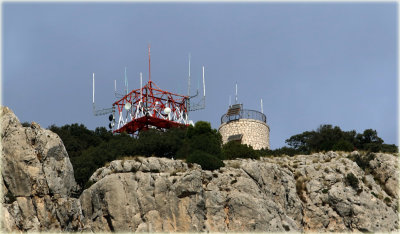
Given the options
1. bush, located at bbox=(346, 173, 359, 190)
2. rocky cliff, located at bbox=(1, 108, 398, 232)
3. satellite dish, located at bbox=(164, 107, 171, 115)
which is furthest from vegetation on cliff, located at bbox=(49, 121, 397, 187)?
bush, located at bbox=(346, 173, 359, 190)

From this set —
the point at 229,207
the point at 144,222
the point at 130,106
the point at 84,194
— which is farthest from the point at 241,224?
the point at 130,106

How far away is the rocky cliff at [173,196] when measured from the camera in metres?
54.7

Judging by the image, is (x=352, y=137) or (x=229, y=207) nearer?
(x=229, y=207)

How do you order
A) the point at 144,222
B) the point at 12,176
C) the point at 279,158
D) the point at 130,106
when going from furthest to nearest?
the point at 130,106, the point at 279,158, the point at 12,176, the point at 144,222

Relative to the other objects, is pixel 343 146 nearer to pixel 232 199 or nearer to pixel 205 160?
pixel 205 160

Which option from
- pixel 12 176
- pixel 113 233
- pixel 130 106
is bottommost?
pixel 113 233

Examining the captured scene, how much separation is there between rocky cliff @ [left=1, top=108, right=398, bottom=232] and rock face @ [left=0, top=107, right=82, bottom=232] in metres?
0.08

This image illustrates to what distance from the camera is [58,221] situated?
56438 mm

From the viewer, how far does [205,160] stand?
2376 inches

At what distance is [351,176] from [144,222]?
20382 millimetres

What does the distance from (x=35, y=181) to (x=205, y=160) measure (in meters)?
14.0

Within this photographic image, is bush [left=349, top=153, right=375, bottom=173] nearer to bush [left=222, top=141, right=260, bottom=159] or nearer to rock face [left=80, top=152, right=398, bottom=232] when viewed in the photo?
rock face [left=80, top=152, right=398, bottom=232]

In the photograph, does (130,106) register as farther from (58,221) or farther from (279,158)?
(58,221)

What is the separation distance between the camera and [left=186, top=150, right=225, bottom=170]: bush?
2362 inches
